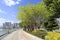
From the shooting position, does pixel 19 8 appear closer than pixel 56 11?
No

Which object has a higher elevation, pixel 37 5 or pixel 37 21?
pixel 37 5

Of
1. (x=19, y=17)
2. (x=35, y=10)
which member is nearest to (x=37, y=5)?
(x=35, y=10)

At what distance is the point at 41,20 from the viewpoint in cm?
6306

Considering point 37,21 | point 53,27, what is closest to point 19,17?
point 37,21

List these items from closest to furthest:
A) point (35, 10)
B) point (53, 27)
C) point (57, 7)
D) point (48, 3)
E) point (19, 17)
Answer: point (57, 7)
point (48, 3)
point (53, 27)
point (35, 10)
point (19, 17)

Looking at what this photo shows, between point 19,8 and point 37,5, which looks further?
point 19,8

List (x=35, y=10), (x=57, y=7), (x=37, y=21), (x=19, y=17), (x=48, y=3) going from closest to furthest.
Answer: (x=57, y=7), (x=48, y=3), (x=35, y=10), (x=37, y=21), (x=19, y=17)

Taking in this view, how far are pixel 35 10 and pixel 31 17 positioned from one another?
207 inches

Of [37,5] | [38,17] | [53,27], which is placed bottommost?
[53,27]

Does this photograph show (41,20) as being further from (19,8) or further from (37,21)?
(19,8)

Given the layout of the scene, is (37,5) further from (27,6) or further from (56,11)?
(56,11)

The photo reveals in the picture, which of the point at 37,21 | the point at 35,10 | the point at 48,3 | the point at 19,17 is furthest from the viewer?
the point at 19,17

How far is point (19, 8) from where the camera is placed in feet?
215

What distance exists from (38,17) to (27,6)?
19.0ft
